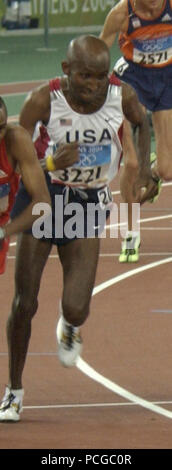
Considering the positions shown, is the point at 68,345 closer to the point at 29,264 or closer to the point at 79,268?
the point at 79,268

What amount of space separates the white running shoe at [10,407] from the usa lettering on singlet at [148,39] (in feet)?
17.7

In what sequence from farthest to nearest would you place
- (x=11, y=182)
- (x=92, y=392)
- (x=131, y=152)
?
(x=131, y=152), (x=92, y=392), (x=11, y=182)

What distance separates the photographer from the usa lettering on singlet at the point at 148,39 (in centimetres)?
1353

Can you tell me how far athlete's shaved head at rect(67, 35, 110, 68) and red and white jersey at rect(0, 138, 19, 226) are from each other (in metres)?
0.63

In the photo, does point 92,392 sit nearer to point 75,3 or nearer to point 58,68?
point 58,68

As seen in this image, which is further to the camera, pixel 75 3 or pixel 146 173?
pixel 75 3

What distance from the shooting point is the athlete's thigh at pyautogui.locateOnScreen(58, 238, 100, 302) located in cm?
895

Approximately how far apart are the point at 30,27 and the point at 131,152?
74.2ft

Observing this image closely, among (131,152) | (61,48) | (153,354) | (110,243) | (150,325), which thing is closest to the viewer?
(153,354)

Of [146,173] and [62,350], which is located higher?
[146,173]

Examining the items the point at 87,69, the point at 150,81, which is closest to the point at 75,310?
the point at 87,69

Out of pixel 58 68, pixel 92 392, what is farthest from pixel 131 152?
pixel 58 68

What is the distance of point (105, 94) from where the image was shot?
A: 885 cm

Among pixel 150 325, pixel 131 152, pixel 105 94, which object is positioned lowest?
pixel 150 325
